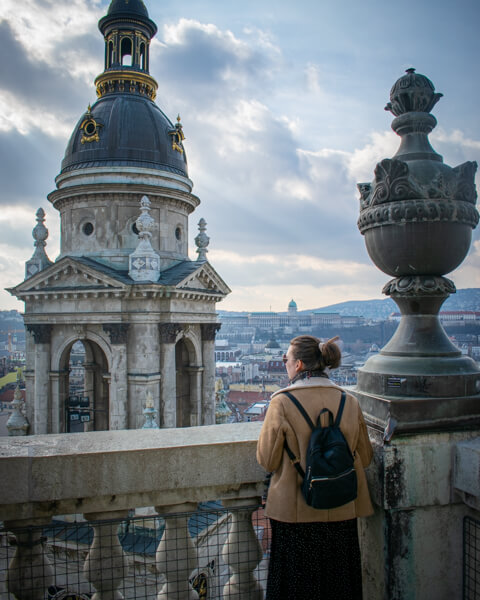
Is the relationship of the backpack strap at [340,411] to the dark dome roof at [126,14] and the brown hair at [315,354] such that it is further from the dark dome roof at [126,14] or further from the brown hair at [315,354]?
the dark dome roof at [126,14]

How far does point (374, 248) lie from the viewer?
390 cm

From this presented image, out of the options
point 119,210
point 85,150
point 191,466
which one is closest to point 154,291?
point 119,210

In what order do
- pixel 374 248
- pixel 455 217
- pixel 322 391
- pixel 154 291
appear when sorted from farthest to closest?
pixel 154 291
pixel 374 248
pixel 455 217
pixel 322 391

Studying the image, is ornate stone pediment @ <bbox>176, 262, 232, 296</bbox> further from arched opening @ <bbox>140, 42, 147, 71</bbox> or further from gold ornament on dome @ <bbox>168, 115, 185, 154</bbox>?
arched opening @ <bbox>140, 42, 147, 71</bbox>

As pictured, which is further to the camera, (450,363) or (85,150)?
(85,150)

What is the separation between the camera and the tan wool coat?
317 cm

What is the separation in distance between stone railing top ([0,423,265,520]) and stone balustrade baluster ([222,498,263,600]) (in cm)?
14

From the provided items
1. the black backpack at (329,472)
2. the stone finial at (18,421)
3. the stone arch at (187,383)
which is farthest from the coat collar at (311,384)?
the stone finial at (18,421)

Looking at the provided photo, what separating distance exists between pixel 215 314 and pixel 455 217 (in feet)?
67.2

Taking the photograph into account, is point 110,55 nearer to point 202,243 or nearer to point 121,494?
point 202,243

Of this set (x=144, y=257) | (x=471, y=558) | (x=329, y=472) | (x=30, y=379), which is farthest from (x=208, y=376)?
(x=329, y=472)

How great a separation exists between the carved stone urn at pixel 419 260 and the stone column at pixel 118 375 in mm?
17059

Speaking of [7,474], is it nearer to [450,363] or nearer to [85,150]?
[450,363]

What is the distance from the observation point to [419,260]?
3.71 metres
